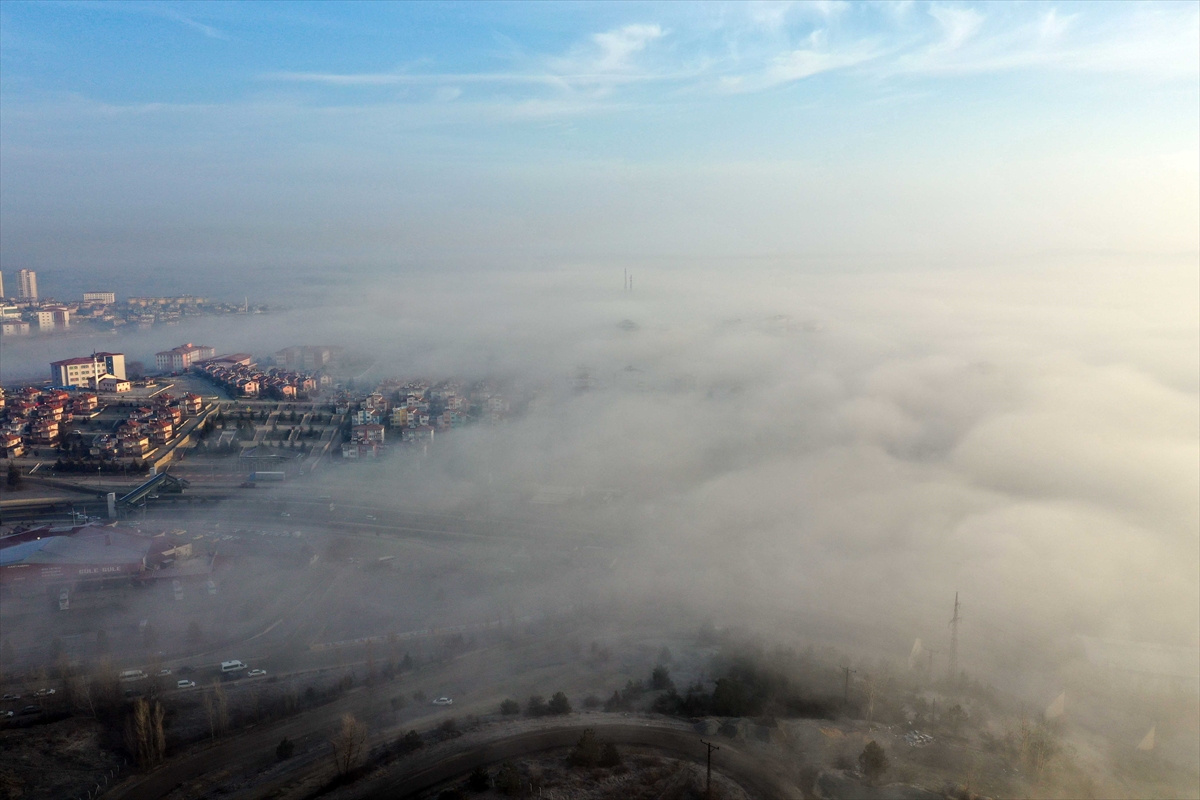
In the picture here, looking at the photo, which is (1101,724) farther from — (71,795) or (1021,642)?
(71,795)

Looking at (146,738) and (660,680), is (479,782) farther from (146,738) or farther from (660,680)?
(146,738)

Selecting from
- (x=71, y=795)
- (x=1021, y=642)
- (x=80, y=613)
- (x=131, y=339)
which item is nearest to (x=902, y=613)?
(x=1021, y=642)

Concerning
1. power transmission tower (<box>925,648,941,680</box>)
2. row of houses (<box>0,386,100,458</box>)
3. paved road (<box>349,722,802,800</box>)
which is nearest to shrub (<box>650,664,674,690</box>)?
paved road (<box>349,722,802,800</box>)

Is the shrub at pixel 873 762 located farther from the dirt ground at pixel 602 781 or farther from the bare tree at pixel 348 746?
the bare tree at pixel 348 746

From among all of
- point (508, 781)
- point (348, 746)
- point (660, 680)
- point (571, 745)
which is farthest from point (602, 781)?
point (348, 746)

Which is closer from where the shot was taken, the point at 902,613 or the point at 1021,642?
the point at 1021,642
